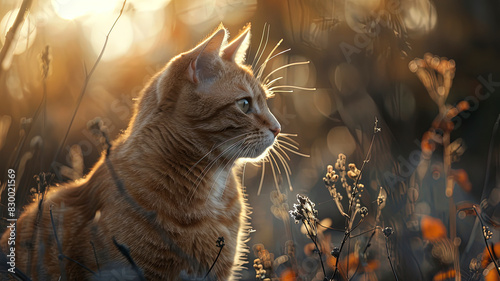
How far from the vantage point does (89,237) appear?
196 cm

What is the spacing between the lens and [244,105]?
250 centimetres

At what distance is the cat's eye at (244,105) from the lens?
2.47m

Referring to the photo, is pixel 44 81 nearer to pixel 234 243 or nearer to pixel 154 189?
pixel 154 189

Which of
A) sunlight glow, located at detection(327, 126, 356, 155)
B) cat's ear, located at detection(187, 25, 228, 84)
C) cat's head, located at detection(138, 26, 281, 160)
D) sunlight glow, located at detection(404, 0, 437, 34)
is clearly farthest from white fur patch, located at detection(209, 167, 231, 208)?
sunlight glow, located at detection(327, 126, 356, 155)

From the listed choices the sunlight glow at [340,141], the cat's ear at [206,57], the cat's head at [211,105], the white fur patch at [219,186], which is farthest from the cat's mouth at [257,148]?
the sunlight glow at [340,141]

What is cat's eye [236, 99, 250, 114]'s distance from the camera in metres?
2.47

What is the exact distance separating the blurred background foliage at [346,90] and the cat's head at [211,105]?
38cm

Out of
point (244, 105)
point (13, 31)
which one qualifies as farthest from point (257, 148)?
point (13, 31)

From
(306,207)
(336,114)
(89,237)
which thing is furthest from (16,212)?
(336,114)

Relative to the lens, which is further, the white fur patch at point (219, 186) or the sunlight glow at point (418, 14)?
the sunlight glow at point (418, 14)

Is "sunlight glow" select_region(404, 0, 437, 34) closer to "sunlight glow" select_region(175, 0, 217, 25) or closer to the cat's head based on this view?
"sunlight glow" select_region(175, 0, 217, 25)

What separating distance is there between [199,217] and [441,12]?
4.43m

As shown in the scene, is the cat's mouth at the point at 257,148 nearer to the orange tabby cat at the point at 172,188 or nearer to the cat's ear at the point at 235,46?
the orange tabby cat at the point at 172,188

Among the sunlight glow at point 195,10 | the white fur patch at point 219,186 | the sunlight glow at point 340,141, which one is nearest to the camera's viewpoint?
the white fur patch at point 219,186
